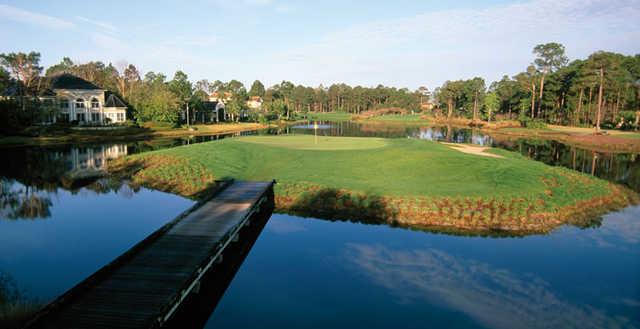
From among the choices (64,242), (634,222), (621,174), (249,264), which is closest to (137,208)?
(64,242)

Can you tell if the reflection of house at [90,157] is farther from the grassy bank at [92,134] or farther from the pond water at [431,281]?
the pond water at [431,281]

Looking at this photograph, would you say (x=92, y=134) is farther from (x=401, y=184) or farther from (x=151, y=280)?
(x=151, y=280)

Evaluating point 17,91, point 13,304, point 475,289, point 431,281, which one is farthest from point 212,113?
point 475,289

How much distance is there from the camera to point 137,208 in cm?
2239

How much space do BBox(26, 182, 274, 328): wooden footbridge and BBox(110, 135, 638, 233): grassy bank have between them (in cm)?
747

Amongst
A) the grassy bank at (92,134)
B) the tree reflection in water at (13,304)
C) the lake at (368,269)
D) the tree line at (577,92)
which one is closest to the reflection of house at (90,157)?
the grassy bank at (92,134)

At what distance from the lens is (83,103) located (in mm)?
71812

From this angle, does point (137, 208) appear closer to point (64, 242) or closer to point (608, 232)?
point (64, 242)

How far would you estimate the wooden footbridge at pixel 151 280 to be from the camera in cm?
910

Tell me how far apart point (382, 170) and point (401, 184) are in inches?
161

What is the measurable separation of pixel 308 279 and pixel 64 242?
1121 centimetres

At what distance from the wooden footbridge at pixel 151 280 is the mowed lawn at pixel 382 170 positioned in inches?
397

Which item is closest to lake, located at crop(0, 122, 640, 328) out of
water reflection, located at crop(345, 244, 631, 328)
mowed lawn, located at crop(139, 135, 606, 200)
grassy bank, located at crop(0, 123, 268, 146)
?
water reflection, located at crop(345, 244, 631, 328)

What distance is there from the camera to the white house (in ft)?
228
